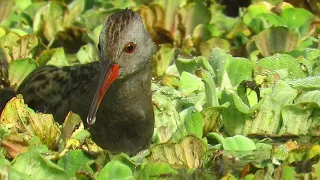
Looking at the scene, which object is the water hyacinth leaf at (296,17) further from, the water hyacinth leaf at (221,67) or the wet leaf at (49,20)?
the wet leaf at (49,20)

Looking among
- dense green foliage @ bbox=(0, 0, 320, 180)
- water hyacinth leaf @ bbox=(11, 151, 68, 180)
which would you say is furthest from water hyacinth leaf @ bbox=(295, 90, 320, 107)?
water hyacinth leaf @ bbox=(11, 151, 68, 180)

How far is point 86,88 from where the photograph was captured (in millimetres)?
6664

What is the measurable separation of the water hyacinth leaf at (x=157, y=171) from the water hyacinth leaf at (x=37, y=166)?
452 mm

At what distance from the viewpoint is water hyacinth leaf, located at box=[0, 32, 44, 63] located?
792cm

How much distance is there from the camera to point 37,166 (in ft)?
18.5

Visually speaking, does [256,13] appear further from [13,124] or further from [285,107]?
[13,124]

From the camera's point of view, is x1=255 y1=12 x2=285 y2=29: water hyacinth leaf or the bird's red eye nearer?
the bird's red eye

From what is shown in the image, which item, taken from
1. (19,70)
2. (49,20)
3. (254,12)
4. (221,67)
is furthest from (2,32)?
(254,12)

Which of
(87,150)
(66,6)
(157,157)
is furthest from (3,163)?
(66,6)

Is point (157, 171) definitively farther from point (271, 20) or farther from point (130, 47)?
point (271, 20)

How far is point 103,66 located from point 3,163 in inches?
36.5

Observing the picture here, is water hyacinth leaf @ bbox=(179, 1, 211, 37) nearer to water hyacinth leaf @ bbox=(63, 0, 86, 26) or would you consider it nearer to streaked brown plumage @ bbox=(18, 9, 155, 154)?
water hyacinth leaf @ bbox=(63, 0, 86, 26)

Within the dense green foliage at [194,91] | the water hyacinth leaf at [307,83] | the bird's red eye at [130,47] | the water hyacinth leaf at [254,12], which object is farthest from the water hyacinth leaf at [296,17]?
the bird's red eye at [130,47]

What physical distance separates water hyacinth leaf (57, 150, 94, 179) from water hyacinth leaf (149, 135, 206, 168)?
388 millimetres
